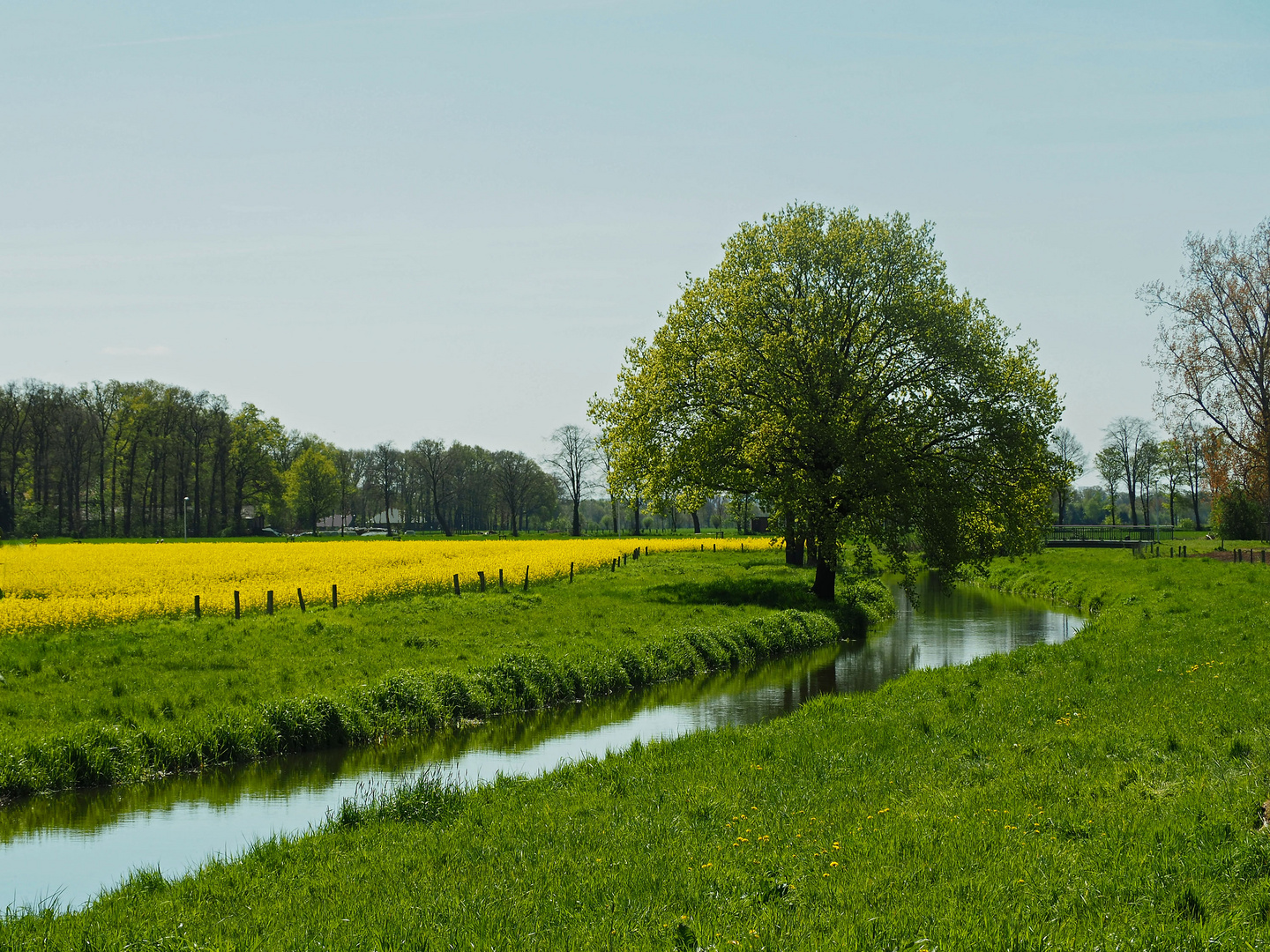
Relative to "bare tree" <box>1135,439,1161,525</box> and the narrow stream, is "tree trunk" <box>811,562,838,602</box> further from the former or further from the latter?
"bare tree" <box>1135,439,1161,525</box>

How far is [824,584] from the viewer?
37031mm

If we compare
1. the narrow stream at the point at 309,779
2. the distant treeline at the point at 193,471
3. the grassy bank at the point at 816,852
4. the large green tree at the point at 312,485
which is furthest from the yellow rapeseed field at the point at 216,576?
the large green tree at the point at 312,485

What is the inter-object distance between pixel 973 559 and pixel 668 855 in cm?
2804

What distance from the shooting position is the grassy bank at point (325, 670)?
50.5 ft

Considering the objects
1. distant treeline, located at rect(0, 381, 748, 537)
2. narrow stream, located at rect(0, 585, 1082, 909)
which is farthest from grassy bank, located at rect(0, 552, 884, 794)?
distant treeline, located at rect(0, 381, 748, 537)

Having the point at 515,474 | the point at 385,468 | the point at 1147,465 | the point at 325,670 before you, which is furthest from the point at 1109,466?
the point at 325,670

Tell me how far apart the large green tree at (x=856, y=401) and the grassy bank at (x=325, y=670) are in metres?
4.71

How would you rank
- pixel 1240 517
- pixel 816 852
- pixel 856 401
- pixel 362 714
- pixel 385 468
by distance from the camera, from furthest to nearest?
pixel 385 468, pixel 1240 517, pixel 856 401, pixel 362 714, pixel 816 852

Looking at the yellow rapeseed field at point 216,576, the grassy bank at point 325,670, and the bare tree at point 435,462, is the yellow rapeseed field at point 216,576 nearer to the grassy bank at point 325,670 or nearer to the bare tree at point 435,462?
the grassy bank at point 325,670

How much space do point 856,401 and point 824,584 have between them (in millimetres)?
7975

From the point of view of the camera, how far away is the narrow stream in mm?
11297

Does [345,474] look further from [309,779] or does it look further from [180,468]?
[309,779]

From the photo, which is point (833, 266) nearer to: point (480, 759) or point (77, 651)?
point (480, 759)

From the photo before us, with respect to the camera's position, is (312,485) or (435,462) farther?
(435,462)
